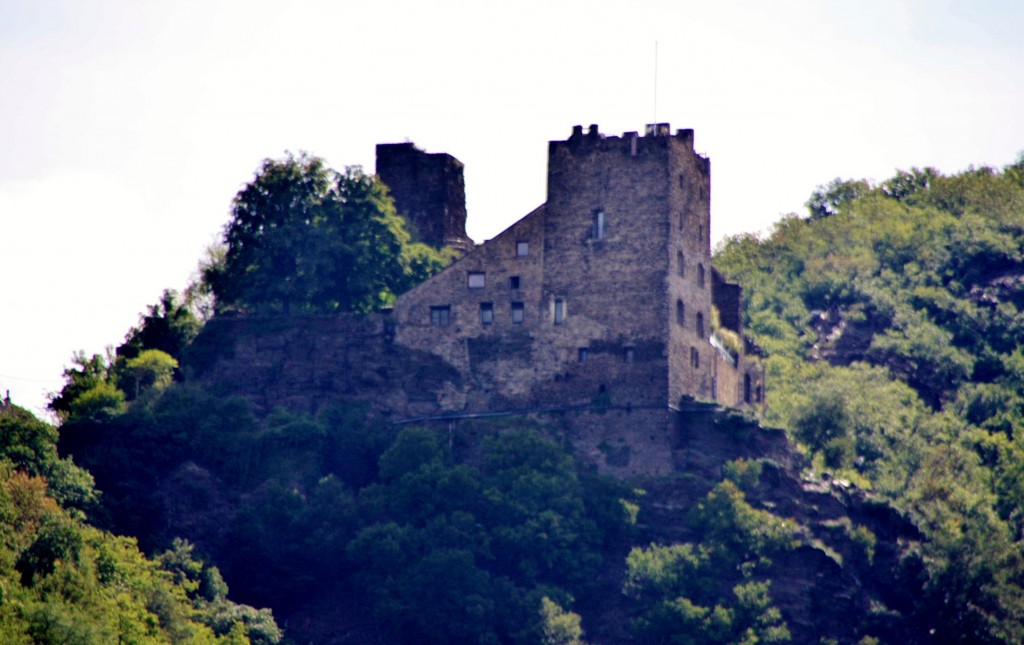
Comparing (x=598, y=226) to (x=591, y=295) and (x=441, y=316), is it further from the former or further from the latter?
(x=441, y=316)

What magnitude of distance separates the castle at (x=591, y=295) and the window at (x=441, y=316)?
0.03 metres

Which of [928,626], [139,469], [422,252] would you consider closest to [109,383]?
[139,469]

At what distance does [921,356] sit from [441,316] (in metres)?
23.0

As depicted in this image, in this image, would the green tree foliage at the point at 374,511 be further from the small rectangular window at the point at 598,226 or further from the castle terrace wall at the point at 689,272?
the small rectangular window at the point at 598,226

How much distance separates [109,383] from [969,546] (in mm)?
28045

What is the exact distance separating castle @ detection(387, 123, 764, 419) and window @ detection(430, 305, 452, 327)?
0.11ft

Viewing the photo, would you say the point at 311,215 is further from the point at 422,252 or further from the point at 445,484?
the point at 445,484

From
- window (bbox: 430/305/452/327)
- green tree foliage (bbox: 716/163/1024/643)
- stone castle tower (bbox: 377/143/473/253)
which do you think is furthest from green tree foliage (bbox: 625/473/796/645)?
stone castle tower (bbox: 377/143/473/253)

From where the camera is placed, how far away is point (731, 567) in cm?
7669

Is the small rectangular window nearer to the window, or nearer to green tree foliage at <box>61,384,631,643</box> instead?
the window

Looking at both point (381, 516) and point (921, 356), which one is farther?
point (921, 356)

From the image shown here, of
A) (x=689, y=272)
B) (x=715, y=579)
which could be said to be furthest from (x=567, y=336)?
(x=715, y=579)

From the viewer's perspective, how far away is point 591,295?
268 feet

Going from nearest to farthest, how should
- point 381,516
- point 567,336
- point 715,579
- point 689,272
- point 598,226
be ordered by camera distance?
point 715,579 → point 381,516 → point 567,336 → point 598,226 → point 689,272
